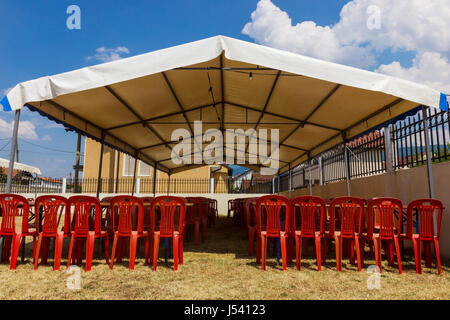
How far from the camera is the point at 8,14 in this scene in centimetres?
1080

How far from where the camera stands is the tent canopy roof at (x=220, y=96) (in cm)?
405

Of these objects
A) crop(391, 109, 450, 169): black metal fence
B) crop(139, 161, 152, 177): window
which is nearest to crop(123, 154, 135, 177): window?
crop(139, 161, 152, 177): window

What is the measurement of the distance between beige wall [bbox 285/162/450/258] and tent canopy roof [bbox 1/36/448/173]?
1.10 m

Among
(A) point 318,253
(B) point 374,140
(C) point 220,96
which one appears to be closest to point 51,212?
(A) point 318,253

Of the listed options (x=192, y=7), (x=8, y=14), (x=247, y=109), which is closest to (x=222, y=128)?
(x=247, y=109)

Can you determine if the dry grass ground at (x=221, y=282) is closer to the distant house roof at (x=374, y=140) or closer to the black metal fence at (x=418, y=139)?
the black metal fence at (x=418, y=139)

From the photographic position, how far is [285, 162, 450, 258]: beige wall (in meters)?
4.64

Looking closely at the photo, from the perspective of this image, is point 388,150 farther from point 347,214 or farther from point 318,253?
point 318,253

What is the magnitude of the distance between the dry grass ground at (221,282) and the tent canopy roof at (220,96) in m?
2.29

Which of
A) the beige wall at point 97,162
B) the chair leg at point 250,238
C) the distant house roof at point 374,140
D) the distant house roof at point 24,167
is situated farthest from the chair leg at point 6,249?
the beige wall at point 97,162

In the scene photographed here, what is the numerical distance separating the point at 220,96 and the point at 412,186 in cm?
457

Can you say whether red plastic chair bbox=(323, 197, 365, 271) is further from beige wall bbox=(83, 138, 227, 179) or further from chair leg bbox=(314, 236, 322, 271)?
beige wall bbox=(83, 138, 227, 179)

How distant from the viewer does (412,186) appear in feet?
17.5
